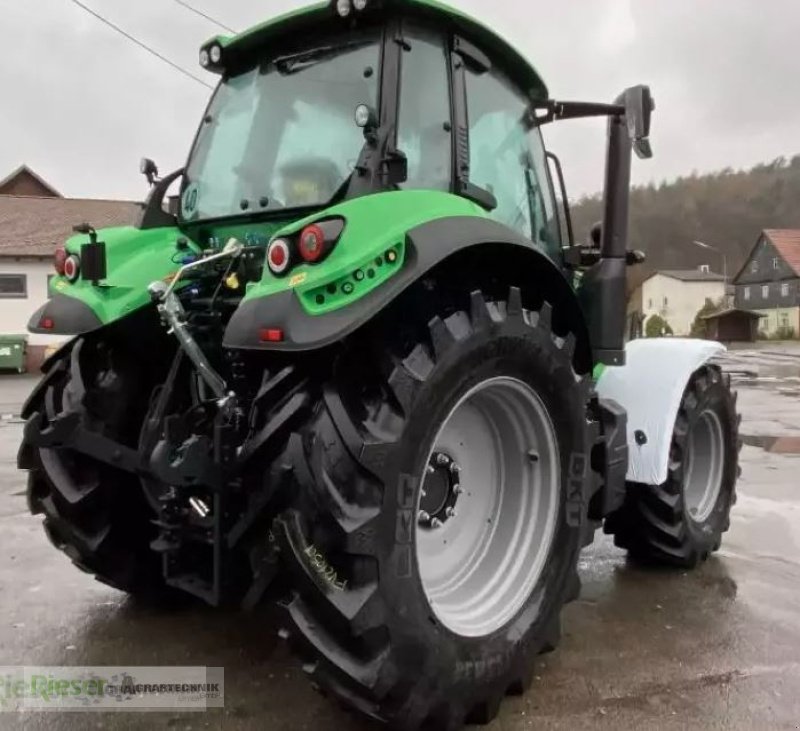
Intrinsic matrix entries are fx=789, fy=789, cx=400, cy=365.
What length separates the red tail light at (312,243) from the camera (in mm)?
2334

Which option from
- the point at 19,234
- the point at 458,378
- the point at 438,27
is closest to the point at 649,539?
the point at 458,378

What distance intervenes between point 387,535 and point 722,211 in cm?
7770

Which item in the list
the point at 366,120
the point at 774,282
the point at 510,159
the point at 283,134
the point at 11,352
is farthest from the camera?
the point at 774,282

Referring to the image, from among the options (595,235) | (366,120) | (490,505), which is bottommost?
(490,505)

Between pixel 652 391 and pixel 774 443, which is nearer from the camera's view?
pixel 652 391

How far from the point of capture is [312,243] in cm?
234

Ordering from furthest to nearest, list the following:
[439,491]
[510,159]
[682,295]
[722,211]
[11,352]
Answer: [722,211]
[682,295]
[11,352]
[510,159]
[439,491]

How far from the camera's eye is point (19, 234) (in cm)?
2386

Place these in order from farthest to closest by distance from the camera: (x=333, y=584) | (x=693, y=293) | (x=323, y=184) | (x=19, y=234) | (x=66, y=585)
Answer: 1. (x=693, y=293)
2. (x=19, y=234)
3. (x=66, y=585)
4. (x=323, y=184)
5. (x=333, y=584)

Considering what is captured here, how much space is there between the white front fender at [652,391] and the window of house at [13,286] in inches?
881

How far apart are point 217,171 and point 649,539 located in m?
2.96

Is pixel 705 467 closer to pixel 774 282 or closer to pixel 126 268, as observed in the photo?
pixel 126 268

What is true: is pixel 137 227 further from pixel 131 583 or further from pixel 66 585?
pixel 66 585

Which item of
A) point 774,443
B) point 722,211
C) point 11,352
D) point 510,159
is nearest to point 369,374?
point 510,159
